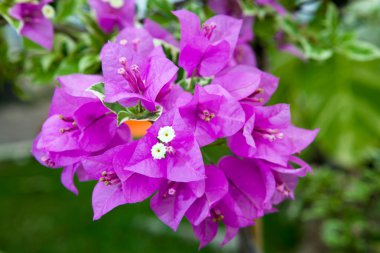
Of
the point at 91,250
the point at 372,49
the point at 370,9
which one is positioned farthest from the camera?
the point at 91,250

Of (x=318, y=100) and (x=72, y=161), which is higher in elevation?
(x=72, y=161)

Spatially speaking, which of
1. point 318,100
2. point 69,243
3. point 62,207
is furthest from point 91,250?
point 318,100

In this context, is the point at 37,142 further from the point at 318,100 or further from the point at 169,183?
the point at 318,100

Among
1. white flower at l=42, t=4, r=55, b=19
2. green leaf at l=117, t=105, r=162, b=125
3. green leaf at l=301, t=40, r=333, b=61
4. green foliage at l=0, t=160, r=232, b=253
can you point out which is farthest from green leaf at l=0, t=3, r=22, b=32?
green foliage at l=0, t=160, r=232, b=253

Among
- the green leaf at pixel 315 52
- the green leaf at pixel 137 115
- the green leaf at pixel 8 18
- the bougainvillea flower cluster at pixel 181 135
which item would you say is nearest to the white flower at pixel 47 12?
the green leaf at pixel 8 18

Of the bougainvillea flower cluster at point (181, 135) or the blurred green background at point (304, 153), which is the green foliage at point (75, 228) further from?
the bougainvillea flower cluster at point (181, 135)

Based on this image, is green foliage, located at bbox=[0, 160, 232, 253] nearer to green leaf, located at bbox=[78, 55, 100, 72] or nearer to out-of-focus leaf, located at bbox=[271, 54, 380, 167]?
out-of-focus leaf, located at bbox=[271, 54, 380, 167]

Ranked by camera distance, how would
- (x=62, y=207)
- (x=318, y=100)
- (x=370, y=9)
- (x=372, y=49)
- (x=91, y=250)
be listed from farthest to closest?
(x=62, y=207), (x=91, y=250), (x=318, y=100), (x=370, y=9), (x=372, y=49)
